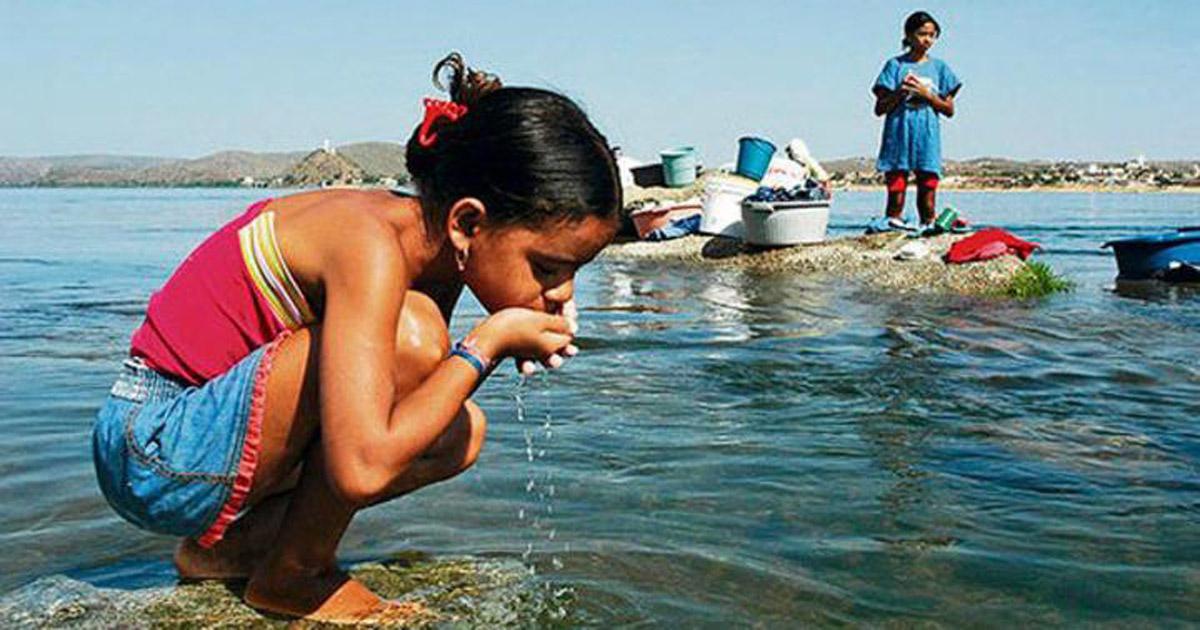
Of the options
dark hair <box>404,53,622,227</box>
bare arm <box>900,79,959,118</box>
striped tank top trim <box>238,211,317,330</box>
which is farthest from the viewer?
bare arm <box>900,79,959,118</box>

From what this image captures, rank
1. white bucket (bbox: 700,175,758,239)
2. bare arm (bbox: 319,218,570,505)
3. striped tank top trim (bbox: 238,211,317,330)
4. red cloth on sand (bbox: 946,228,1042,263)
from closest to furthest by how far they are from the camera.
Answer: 1. bare arm (bbox: 319,218,570,505)
2. striped tank top trim (bbox: 238,211,317,330)
3. red cloth on sand (bbox: 946,228,1042,263)
4. white bucket (bbox: 700,175,758,239)

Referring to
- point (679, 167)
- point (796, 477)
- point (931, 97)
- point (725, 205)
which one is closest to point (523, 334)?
point (796, 477)

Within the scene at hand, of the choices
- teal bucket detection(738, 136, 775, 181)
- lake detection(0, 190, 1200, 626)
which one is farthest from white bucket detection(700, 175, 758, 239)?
lake detection(0, 190, 1200, 626)

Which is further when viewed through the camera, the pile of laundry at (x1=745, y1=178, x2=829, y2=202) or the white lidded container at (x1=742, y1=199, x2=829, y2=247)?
the pile of laundry at (x1=745, y1=178, x2=829, y2=202)

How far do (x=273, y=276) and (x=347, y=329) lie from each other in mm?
388

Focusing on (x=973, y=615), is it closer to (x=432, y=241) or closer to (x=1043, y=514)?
(x=1043, y=514)

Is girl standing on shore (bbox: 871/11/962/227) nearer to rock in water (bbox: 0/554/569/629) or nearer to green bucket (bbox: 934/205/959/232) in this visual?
green bucket (bbox: 934/205/959/232)

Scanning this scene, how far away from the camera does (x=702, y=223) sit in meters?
15.1

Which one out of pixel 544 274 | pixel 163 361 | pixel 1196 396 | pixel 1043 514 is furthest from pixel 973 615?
pixel 1196 396

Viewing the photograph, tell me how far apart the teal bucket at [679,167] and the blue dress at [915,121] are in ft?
25.0

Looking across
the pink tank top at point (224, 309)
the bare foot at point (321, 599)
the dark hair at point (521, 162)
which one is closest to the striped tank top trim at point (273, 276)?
the pink tank top at point (224, 309)

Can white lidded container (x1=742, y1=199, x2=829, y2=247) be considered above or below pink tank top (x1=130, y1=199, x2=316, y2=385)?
below

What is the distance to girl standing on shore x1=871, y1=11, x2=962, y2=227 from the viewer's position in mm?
11844

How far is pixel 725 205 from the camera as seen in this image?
14.7 m
